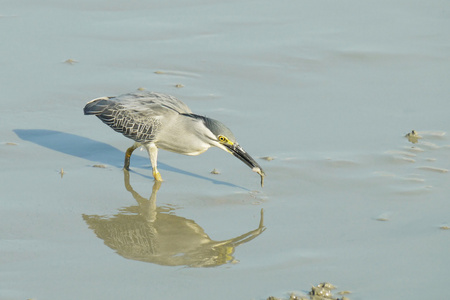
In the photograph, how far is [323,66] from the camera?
33.2ft

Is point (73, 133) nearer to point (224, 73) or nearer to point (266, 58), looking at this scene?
point (224, 73)

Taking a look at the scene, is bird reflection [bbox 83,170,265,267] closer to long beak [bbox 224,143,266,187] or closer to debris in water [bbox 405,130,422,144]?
long beak [bbox 224,143,266,187]

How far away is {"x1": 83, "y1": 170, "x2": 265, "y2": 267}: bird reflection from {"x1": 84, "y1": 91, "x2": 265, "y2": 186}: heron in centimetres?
73

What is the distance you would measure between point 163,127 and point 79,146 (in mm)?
1038

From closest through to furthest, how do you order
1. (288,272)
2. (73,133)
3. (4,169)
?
(288,272)
(4,169)
(73,133)

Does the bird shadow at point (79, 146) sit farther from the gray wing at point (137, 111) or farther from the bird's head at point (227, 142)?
the bird's head at point (227, 142)

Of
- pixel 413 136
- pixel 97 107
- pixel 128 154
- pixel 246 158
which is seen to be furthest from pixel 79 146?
pixel 413 136

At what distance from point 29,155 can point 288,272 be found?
10.9 feet

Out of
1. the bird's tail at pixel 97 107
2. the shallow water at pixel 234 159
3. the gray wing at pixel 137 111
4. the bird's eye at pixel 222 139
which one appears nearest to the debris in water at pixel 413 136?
the shallow water at pixel 234 159

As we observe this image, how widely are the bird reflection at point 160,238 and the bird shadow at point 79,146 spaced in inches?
39.4

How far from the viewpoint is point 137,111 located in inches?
301

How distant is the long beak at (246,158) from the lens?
7.06 metres

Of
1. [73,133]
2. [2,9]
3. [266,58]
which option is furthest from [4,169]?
[2,9]

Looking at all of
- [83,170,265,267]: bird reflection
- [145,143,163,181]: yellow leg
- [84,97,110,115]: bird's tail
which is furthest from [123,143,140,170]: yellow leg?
[83,170,265,267]: bird reflection
